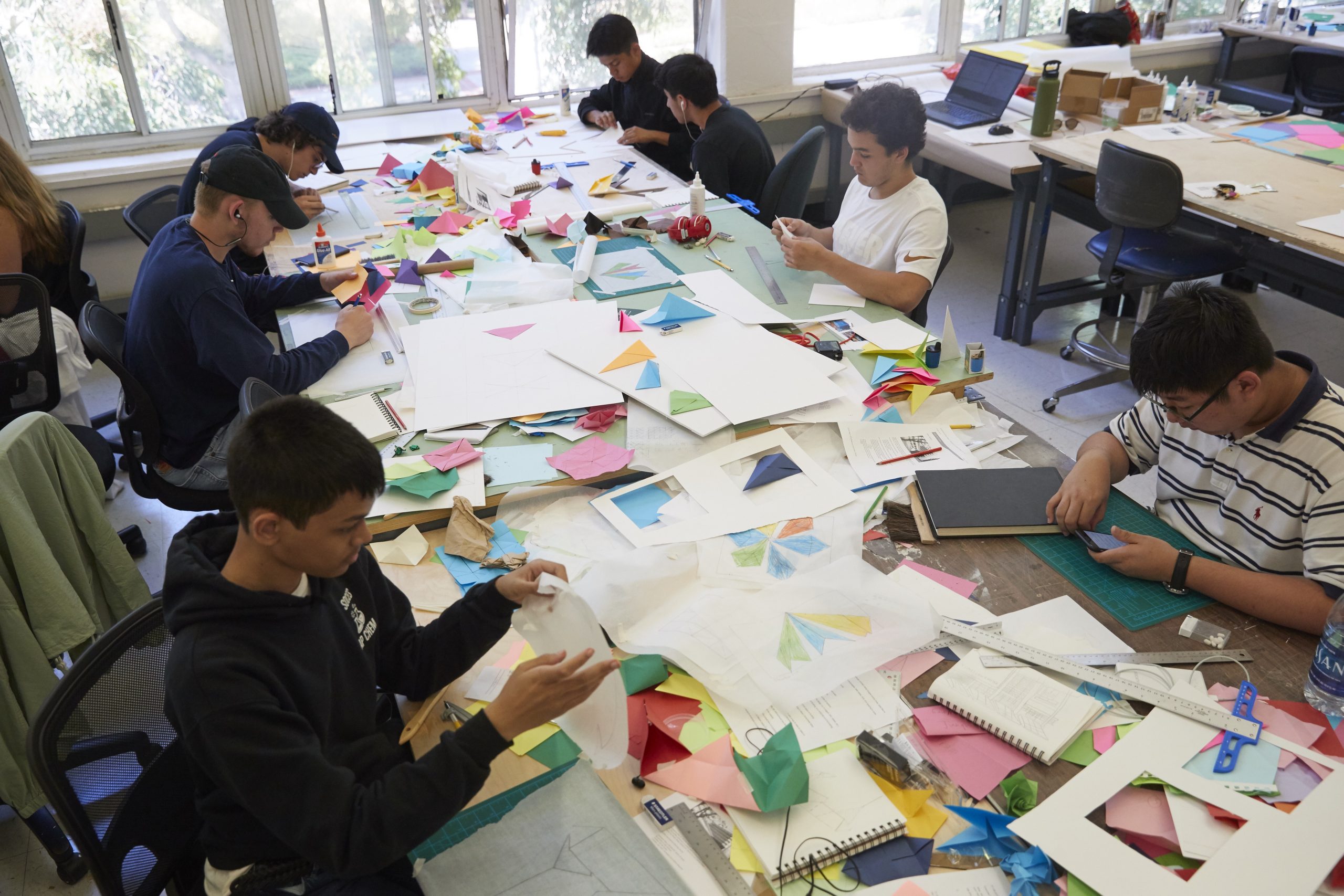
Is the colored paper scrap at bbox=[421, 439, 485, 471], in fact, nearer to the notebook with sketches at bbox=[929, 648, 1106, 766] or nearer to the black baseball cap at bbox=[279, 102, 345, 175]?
the notebook with sketches at bbox=[929, 648, 1106, 766]

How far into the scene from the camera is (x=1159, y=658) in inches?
56.5

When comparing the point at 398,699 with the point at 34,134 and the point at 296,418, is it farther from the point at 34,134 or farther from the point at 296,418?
the point at 34,134

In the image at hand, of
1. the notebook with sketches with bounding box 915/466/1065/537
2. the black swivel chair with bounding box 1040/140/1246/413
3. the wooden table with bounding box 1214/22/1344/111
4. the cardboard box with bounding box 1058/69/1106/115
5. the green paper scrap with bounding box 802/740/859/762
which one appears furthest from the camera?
the wooden table with bounding box 1214/22/1344/111

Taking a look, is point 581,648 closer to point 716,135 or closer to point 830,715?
point 830,715

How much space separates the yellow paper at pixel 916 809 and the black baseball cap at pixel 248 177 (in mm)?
2016

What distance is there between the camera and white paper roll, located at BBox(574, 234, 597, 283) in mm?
2727

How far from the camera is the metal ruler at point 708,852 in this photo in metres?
1.13

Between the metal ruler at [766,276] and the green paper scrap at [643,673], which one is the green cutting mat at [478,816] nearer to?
the green paper scrap at [643,673]

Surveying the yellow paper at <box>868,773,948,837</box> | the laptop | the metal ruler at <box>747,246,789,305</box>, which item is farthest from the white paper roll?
the laptop

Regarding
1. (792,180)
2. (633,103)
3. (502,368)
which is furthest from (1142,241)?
(502,368)

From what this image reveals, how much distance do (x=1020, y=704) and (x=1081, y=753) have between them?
99 mm

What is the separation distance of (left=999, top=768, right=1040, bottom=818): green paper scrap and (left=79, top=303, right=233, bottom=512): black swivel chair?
193 cm

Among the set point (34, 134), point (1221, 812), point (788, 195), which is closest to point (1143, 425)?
point (1221, 812)

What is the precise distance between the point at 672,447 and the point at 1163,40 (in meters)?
5.45
